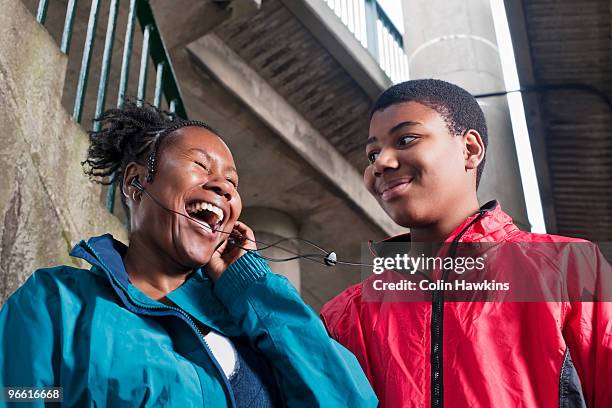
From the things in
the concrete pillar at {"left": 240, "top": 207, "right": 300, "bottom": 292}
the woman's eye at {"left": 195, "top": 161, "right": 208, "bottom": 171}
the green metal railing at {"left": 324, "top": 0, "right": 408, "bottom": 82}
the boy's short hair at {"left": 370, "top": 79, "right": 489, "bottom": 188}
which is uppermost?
the green metal railing at {"left": 324, "top": 0, "right": 408, "bottom": 82}

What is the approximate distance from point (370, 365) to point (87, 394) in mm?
952

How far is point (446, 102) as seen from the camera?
8.80 ft

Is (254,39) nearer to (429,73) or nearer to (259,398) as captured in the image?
(429,73)

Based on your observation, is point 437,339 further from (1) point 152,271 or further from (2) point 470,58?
(2) point 470,58

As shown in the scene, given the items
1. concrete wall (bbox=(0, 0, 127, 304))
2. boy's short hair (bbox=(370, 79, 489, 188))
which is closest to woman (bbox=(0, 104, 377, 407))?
concrete wall (bbox=(0, 0, 127, 304))

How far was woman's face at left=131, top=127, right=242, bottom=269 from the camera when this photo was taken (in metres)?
2.19

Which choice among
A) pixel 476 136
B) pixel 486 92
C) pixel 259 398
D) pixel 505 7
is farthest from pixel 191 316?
pixel 505 7

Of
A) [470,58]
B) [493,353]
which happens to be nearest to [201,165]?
[493,353]

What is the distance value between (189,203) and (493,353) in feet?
3.24

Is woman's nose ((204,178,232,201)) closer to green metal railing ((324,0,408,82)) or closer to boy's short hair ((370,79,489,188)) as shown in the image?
boy's short hair ((370,79,489,188))

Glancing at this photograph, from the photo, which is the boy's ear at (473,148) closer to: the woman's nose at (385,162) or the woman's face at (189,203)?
the woman's nose at (385,162)

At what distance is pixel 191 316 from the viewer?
2.09 m

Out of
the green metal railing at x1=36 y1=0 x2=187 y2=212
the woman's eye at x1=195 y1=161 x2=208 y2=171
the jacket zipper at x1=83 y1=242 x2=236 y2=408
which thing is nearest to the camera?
the jacket zipper at x1=83 y1=242 x2=236 y2=408

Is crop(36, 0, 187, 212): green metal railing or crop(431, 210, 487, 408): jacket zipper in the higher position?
crop(36, 0, 187, 212): green metal railing
